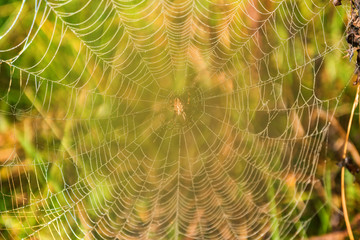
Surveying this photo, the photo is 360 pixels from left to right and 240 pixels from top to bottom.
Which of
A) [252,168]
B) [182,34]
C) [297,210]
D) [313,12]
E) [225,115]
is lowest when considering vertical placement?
[297,210]

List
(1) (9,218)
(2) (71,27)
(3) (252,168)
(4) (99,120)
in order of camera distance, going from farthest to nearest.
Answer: (3) (252,168) < (4) (99,120) < (2) (71,27) < (1) (9,218)

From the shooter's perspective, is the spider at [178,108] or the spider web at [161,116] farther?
the spider at [178,108]

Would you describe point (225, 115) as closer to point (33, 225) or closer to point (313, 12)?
point (313, 12)

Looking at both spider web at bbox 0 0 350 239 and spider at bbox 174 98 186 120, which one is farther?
spider at bbox 174 98 186 120

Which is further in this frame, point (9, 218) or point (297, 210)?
point (297, 210)

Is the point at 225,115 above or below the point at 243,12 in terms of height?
below

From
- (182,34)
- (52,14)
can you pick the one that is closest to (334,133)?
(182,34)

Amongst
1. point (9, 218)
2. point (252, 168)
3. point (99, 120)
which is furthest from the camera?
point (252, 168)
